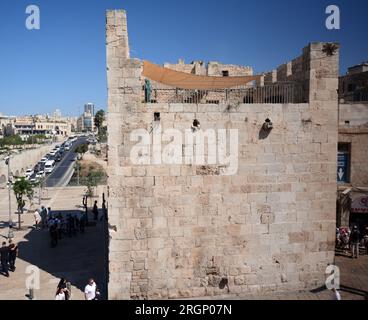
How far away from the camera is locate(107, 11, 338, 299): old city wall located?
8945mm

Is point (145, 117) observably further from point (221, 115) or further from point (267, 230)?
point (267, 230)

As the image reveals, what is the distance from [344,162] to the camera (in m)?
13.7

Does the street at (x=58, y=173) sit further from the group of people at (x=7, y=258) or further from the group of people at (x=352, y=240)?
the group of people at (x=352, y=240)

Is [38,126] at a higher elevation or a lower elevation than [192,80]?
higher

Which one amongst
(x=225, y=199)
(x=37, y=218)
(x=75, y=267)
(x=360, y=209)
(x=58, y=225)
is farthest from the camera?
(x=37, y=218)

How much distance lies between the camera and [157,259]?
362 inches

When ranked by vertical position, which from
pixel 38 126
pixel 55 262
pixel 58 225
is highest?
pixel 38 126

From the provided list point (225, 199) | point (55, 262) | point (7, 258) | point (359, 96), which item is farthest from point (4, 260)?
point (359, 96)

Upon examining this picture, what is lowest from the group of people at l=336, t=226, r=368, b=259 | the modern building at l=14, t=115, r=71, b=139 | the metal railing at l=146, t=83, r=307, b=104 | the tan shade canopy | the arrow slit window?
the group of people at l=336, t=226, r=368, b=259

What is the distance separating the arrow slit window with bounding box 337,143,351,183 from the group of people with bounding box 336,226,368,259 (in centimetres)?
185

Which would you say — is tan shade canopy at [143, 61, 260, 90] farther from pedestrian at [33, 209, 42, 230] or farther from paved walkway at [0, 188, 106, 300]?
pedestrian at [33, 209, 42, 230]

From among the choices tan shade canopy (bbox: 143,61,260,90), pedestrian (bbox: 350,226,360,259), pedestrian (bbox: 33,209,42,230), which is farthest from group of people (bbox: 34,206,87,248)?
pedestrian (bbox: 350,226,360,259)

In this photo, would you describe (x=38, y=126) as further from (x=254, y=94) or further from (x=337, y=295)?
(x=337, y=295)

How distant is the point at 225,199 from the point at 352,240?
5994mm
